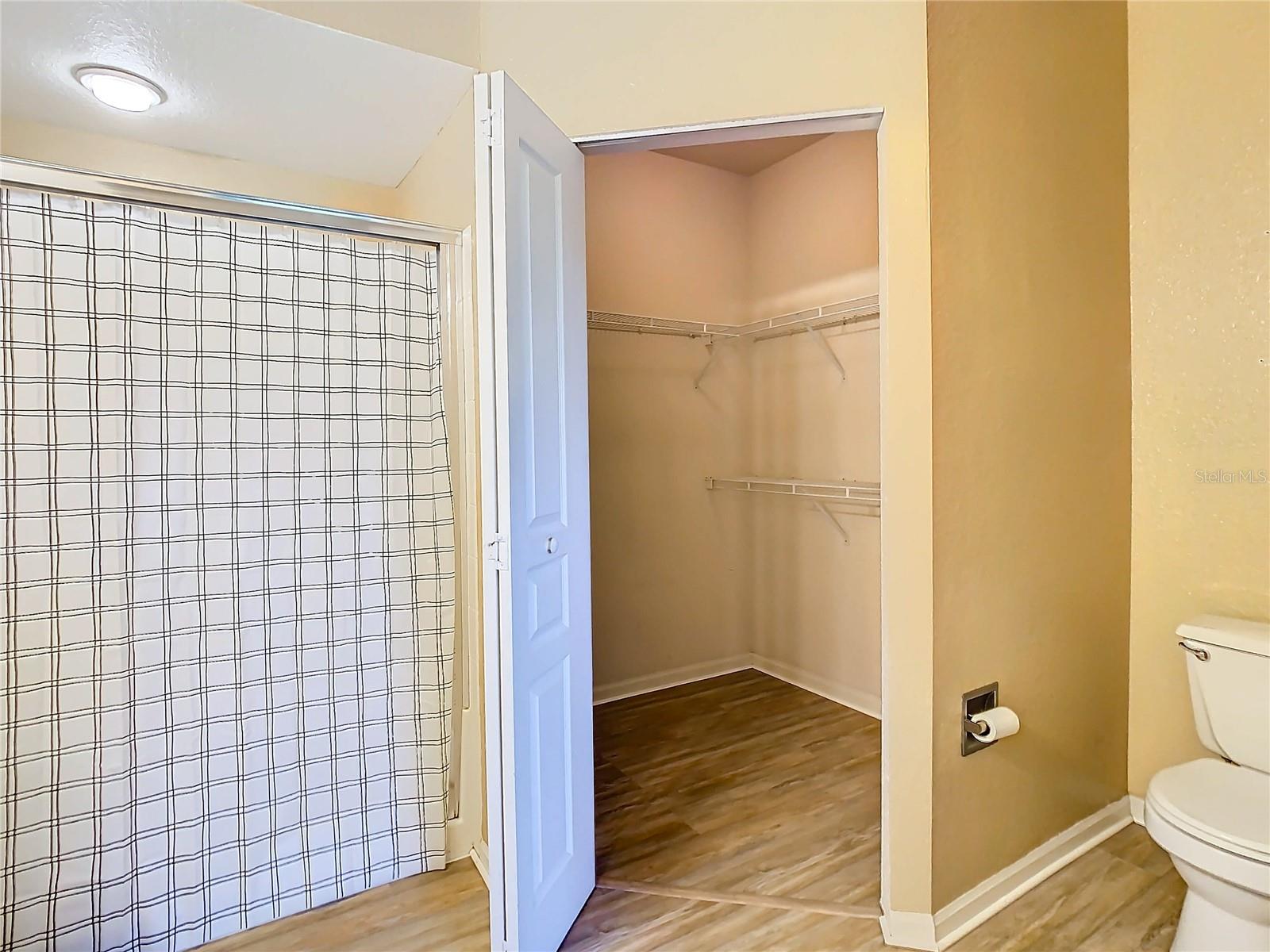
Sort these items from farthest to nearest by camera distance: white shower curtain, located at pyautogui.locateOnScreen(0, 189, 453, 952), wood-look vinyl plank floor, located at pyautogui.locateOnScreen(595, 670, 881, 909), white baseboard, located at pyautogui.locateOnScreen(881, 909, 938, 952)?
wood-look vinyl plank floor, located at pyautogui.locateOnScreen(595, 670, 881, 909) < white baseboard, located at pyautogui.locateOnScreen(881, 909, 938, 952) < white shower curtain, located at pyautogui.locateOnScreen(0, 189, 453, 952)

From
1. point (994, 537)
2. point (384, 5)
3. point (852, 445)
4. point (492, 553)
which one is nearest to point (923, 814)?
point (994, 537)

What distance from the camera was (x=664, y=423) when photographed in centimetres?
326

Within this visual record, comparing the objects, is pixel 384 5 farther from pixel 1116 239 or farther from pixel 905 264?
pixel 1116 239

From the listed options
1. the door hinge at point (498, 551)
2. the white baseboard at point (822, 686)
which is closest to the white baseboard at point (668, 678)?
the white baseboard at point (822, 686)

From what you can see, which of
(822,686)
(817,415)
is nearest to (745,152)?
(817,415)

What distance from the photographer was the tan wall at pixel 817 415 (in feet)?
9.52

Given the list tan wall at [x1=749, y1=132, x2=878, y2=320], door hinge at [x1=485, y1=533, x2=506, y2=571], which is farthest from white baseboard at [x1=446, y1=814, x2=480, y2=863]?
tan wall at [x1=749, y1=132, x2=878, y2=320]

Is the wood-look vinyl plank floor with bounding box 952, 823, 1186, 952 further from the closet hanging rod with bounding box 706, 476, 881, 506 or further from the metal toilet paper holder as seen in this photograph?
the closet hanging rod with bounding box 706, 476, 881, 506

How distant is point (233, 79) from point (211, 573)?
4.39 ft

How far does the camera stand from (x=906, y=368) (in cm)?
158

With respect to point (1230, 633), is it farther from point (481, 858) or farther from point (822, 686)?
point (481, 858)

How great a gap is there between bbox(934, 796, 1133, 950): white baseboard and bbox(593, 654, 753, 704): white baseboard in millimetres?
1718

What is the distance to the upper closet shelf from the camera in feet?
9.22

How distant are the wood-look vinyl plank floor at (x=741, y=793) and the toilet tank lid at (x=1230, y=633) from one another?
1053 mm
